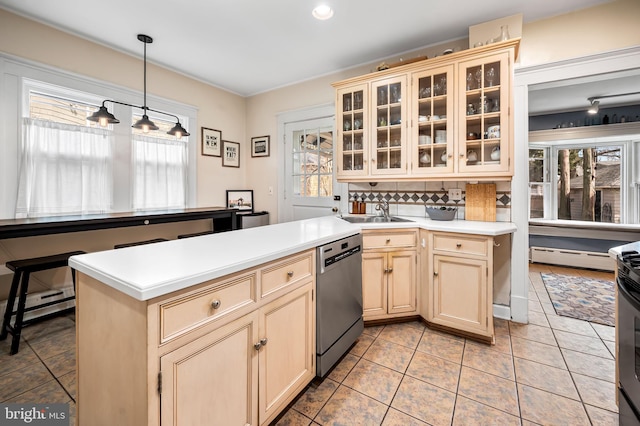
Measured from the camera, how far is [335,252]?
1806 mm

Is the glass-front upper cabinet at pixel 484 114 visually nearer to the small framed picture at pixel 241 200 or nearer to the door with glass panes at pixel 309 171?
the door with glass panes at pixel 309 171

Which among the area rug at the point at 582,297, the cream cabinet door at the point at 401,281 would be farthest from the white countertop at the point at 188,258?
the area rug at the point at 582,297

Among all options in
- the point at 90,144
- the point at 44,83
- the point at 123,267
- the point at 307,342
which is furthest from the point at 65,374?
the point at 44,83

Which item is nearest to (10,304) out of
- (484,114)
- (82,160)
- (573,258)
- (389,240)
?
(82,160)

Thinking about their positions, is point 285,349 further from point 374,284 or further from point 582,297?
point 582,297

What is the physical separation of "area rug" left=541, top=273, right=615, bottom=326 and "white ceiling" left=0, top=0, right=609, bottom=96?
2.69 metres

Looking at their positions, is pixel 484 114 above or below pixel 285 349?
above

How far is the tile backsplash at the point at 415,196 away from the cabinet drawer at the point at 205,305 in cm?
227

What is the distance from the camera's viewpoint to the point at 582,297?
121 inches

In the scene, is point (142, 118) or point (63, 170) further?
point (142, 118)

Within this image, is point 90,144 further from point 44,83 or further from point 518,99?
point 518,99

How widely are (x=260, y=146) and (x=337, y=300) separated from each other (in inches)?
120

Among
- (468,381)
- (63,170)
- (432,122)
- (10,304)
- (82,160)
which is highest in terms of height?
(432,122)

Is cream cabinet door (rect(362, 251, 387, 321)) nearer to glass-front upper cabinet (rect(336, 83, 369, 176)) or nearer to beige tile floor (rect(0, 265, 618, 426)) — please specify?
beige tile floor (rect(0, 265, 618, 426))
